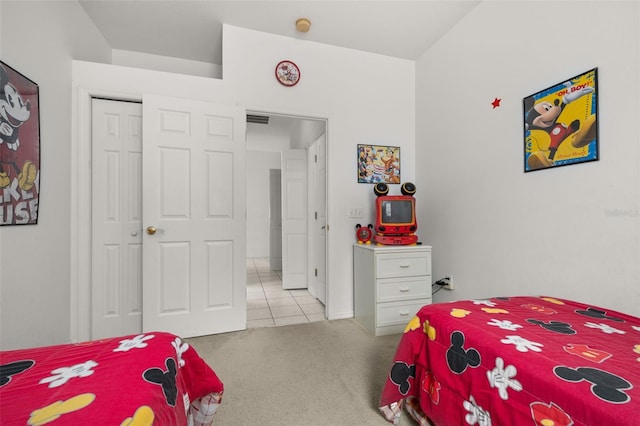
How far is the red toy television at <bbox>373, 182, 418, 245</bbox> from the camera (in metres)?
2.44

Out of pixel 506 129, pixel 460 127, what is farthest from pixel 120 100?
pixel 506 129

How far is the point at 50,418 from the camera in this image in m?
0.52

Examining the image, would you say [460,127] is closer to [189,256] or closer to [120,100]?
[189,256]

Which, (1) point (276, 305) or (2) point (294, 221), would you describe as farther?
(2) point (294, 221)

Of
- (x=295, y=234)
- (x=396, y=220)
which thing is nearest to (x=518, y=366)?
(x=396, y=220)

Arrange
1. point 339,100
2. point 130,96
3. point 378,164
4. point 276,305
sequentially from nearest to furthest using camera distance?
point 130,96 → point 339,100 → point 378,164 → point 276,305

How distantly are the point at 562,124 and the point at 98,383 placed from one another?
2.38 metres

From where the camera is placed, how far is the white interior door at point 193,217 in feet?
7.14

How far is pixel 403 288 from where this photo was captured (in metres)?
2.36

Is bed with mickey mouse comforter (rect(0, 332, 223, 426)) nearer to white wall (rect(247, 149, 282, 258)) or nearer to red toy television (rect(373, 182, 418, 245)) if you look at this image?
red toy television (rect(373, 182, 418, 245))

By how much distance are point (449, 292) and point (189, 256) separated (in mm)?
2371

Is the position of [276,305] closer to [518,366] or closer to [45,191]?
[45,191]

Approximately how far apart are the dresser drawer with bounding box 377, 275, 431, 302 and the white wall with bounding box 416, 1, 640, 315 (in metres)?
0.27

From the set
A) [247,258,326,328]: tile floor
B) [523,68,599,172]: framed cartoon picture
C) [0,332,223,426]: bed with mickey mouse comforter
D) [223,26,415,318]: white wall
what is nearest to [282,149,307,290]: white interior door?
[247,258,326,328]: tile floor
